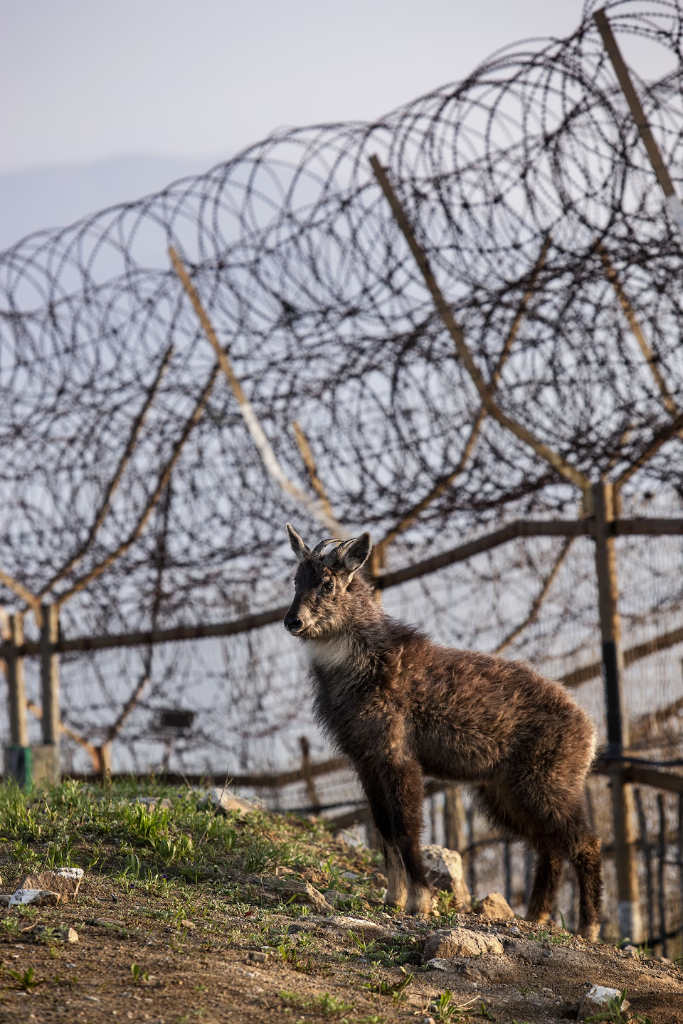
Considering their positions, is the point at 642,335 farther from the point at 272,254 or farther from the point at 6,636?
the point at 6,636

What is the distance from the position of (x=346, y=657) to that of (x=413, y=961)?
133 centimetres

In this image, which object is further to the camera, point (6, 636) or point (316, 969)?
point (6, 636)

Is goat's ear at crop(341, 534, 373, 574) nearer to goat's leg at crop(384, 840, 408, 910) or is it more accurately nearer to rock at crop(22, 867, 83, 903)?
goat's leg at crop(384, 840, 408, 910)

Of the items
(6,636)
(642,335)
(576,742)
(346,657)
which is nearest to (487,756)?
(576,742)

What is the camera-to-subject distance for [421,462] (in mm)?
7160

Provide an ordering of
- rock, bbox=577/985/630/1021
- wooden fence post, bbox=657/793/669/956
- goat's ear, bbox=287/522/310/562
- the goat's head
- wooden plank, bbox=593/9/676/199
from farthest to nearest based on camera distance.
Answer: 1. wooden fence post, bbox=657/793/669/956
2. wooden plank, bbox=593/9/676/199
3. goat's ear, bbox=287/522/310/562
4. the goat's head
5. rock, bbox=577/985/630/1021

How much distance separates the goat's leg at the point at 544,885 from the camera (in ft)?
16.4

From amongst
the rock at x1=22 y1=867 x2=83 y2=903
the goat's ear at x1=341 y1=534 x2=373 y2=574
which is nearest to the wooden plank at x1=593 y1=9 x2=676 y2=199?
the goat's ear at x1=341 y1=534 x2=373 y2=574

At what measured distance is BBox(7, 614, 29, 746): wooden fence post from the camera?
9320 millimetres

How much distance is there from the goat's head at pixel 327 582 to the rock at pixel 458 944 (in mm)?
1351

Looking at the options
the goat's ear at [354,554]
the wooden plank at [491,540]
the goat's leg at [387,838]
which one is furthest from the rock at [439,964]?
the wooden plank at [491,540]

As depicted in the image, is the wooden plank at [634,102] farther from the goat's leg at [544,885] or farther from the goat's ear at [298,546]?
the goat's leg at [544,885]

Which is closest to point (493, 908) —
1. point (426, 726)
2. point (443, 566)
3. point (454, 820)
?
point (426, 726)

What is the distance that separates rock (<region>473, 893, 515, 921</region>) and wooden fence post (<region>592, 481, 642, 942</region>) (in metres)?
1.47
